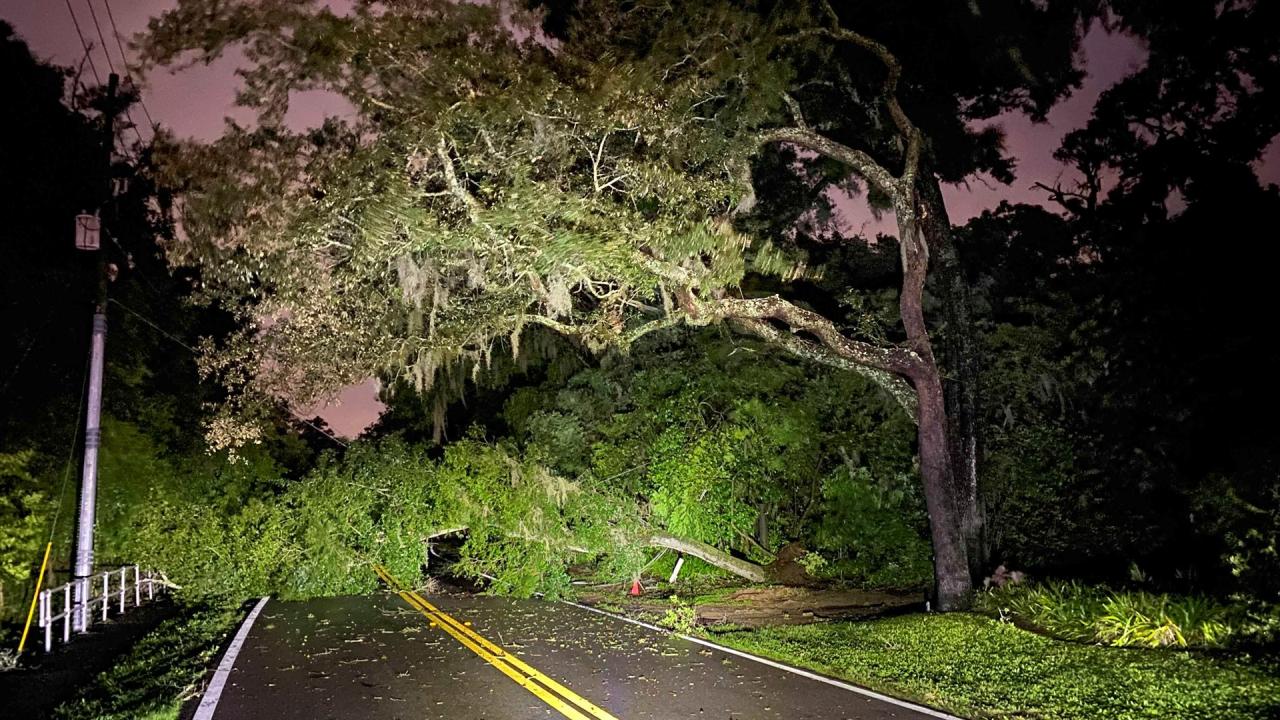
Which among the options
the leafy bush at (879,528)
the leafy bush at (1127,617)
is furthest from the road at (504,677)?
the leafy bush at (879,528)

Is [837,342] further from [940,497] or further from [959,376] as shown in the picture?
[940,497]

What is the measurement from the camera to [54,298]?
58.1ft

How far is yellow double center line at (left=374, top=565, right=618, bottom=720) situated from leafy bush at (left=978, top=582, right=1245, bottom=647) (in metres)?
6.34

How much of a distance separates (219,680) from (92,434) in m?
5.57

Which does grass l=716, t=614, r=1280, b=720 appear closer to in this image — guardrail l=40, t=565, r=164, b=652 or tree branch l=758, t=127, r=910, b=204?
tree branch l=758, t=127, r=910, b=204

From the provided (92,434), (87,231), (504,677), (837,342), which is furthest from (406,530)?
(837,342)

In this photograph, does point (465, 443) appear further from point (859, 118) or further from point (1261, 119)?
point (1261, 119)

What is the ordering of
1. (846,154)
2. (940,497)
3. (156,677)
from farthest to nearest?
(846,154)
(940,497)
(156,677)

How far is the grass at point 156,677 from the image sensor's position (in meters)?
7.53

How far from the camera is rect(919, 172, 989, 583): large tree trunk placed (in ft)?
44.9

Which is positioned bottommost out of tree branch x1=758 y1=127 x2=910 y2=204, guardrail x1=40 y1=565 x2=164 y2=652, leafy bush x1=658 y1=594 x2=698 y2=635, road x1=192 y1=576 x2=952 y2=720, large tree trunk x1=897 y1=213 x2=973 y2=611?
leafy bush x1=658 y1=594 x2=698 y2=635

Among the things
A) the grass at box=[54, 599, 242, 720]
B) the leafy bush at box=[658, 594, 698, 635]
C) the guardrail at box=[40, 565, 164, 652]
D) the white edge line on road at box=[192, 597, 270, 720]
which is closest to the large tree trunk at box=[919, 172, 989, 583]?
the leafy bush at box=[658, 594, 698, 635]

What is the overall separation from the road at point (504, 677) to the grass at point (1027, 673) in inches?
31.5

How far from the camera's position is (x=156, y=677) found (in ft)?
29.7
